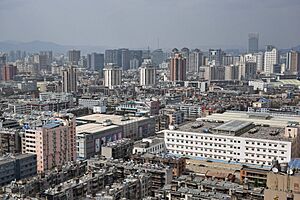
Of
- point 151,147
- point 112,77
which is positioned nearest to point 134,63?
point 112,77

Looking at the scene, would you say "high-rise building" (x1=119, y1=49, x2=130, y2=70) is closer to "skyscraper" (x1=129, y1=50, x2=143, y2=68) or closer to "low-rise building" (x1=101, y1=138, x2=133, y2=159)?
"skyscraper" (x1=129, y1=50, x2=143, y2=68)

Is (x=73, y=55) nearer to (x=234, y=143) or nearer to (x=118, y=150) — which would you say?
(x=118, y=150)

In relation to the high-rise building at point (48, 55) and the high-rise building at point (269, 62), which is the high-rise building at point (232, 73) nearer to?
the high-rise building at point (269, 62)

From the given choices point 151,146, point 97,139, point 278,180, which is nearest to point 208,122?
point 151,146

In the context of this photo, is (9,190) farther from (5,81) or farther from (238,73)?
(238,73)

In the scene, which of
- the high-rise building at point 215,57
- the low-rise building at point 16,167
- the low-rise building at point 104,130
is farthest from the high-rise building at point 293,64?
the low-rise building at point 16,167

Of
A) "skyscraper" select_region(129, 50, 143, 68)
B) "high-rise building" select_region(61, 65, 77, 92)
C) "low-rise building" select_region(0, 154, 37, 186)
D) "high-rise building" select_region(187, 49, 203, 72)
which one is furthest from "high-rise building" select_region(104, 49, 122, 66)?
"low-rise building" select_region(0, 154, 37, 186)
